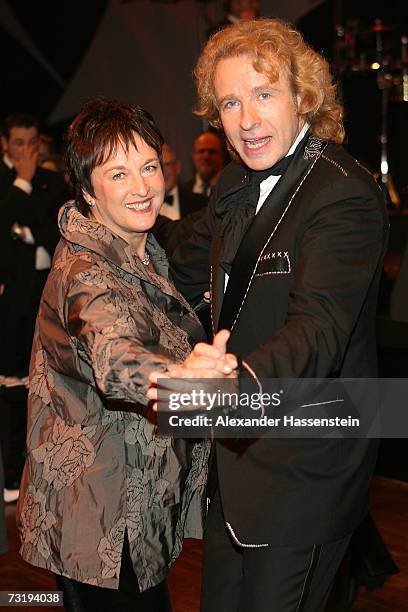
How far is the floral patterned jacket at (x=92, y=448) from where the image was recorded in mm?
2076

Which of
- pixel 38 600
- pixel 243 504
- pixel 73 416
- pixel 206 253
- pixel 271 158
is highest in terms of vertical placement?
pixel 271 158

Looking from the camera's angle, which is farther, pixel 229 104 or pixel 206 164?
pixel 206 164

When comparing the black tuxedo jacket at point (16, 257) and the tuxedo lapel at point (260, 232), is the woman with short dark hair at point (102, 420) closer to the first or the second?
the tuxedo lapel at point (260, 232)

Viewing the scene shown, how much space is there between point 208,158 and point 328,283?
4951 mm

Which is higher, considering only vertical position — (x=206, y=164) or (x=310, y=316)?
(x=206, y=164)

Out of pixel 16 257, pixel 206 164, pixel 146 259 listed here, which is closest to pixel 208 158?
pixel 206 164

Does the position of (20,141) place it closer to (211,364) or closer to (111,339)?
(111,339)

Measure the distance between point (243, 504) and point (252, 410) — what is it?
0.32m

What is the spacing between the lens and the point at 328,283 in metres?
1.91

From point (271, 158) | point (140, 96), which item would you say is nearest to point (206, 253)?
point (271, 158)

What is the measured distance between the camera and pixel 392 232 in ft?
Answer: 21.0

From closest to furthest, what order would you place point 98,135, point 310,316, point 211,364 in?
point 211,364 → point 310,316 → point 98,135

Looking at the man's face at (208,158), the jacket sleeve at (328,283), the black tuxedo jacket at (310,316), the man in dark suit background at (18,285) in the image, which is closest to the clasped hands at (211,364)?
the jacket sleeve at (328,283)

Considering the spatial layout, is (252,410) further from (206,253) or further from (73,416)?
(206,253)
